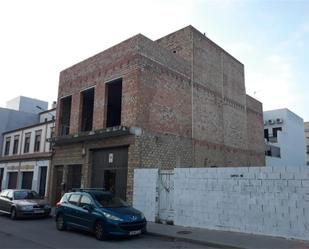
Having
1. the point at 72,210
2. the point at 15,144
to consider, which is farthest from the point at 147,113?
the point at 15,144

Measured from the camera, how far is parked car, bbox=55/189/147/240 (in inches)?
415

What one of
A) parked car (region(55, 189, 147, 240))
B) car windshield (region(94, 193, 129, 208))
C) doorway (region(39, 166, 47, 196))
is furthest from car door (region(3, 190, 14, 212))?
doorway (region(39, 166, 47, 196))

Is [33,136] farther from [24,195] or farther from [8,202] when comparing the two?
[8,202]

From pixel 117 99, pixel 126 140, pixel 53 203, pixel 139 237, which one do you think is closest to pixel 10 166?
pixel 53 203

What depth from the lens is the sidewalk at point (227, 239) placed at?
9406 mm

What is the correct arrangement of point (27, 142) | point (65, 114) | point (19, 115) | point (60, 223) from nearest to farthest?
point (60, 223) < point (65, 114) < point (27, 142) < point (19, 115)

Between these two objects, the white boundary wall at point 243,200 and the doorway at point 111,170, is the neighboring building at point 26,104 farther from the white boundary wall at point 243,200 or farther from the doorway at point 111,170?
the white boundary wall at point 243,200

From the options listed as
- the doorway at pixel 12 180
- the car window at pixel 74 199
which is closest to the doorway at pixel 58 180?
the car window at pixel 74 199

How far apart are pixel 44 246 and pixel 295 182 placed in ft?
26.9

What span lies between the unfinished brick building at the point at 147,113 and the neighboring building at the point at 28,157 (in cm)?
435

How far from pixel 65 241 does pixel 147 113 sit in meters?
8.29

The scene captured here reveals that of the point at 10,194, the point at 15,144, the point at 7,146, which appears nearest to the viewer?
the point at 10,194

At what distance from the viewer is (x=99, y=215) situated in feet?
35.6

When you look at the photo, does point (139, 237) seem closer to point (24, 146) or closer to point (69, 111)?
point (69, 111)
